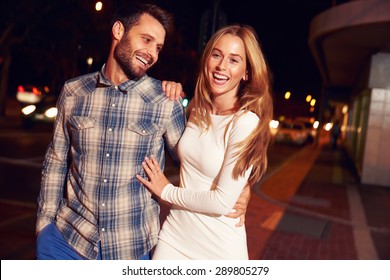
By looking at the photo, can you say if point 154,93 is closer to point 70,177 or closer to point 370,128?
point 70,177

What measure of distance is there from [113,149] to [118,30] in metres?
0.60

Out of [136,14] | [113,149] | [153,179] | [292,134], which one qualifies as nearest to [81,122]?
[113,149]

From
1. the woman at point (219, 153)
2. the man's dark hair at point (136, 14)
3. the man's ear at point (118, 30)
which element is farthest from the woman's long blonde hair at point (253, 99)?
the man's ear at point (118, 30)

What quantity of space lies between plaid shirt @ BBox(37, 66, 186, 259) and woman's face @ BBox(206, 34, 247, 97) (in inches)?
10.4

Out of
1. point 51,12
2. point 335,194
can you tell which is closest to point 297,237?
point 335,194

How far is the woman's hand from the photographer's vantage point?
86.0 inches

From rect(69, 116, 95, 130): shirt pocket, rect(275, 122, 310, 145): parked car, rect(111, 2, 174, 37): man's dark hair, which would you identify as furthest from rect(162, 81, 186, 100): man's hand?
rect(275, 122, 310, 145): parked car

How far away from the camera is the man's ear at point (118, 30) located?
7.41 feet

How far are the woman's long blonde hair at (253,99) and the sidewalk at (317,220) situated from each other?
3486 millimetres

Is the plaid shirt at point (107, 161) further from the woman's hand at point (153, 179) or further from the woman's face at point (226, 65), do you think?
the woman's face at point (226, 65)

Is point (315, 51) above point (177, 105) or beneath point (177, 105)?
above

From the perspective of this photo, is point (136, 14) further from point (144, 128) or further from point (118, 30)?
point (144, 128)

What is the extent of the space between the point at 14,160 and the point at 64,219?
9.20m

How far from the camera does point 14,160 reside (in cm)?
1071
